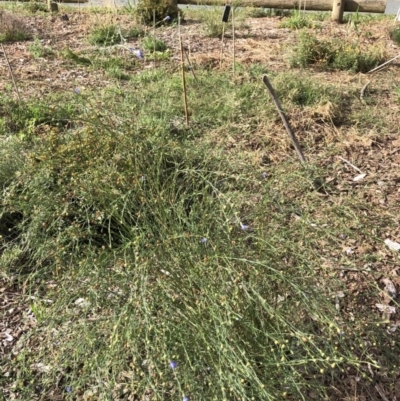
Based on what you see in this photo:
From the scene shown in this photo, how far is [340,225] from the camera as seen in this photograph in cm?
210

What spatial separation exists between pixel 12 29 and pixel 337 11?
4.86 meters

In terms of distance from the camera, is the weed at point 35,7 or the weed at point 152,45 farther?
the weed at point 35,7

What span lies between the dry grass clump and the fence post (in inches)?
182

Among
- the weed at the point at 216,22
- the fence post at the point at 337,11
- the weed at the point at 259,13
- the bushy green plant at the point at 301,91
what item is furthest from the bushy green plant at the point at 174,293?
the weed at the point at 259,13

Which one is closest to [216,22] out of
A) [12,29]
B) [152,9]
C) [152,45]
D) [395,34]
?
[152,9]

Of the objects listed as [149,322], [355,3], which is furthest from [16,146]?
[355,3]

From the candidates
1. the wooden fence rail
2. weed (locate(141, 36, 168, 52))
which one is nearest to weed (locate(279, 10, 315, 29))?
the wooden fence rail

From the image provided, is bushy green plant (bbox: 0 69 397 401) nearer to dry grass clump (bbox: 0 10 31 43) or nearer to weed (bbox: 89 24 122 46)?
weed (bbox: 89 24 122 46)

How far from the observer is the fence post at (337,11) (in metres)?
7.45

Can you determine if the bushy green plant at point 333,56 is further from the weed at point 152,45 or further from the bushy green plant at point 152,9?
the bushy green plant at point 152,9

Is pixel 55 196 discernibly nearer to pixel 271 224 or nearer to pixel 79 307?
pixel 79 307

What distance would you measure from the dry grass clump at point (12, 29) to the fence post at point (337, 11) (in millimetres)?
4612

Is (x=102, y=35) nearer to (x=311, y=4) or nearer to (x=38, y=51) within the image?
(x=38, y=51)

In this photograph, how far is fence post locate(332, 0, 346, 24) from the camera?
24.4 feet
